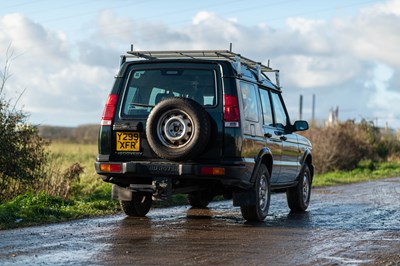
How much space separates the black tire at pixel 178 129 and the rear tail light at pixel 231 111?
29 cm

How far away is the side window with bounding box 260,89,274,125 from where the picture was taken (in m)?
A: 11.7

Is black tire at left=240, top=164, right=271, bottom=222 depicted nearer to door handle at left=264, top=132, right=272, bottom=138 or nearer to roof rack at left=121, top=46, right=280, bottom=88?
door handle at left=264, top=132, right=272, bottom=138

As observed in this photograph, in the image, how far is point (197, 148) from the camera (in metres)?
9.99

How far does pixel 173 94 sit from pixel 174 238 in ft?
7.49

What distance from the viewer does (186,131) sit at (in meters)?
10.1

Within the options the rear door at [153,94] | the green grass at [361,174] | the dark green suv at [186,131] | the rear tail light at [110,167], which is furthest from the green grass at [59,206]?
the green grass at [361,174]

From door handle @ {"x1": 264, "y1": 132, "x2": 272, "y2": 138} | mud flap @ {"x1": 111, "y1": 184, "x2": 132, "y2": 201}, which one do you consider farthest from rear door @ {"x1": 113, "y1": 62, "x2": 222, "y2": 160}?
door handle @ {"x1": 264, "y1": 132, "x2": 272, "y2": 138}

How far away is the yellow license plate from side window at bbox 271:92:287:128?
9.31 feet

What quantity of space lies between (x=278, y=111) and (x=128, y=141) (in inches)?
127

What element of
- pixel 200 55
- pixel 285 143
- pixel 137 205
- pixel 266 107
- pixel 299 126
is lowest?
pixel 137 205

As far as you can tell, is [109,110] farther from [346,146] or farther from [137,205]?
[346,146]

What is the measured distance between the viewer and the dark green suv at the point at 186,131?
33.1 feet

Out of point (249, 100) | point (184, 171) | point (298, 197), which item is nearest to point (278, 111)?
point (298, 197)

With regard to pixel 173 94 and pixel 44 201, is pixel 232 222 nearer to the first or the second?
pixel 173 94
